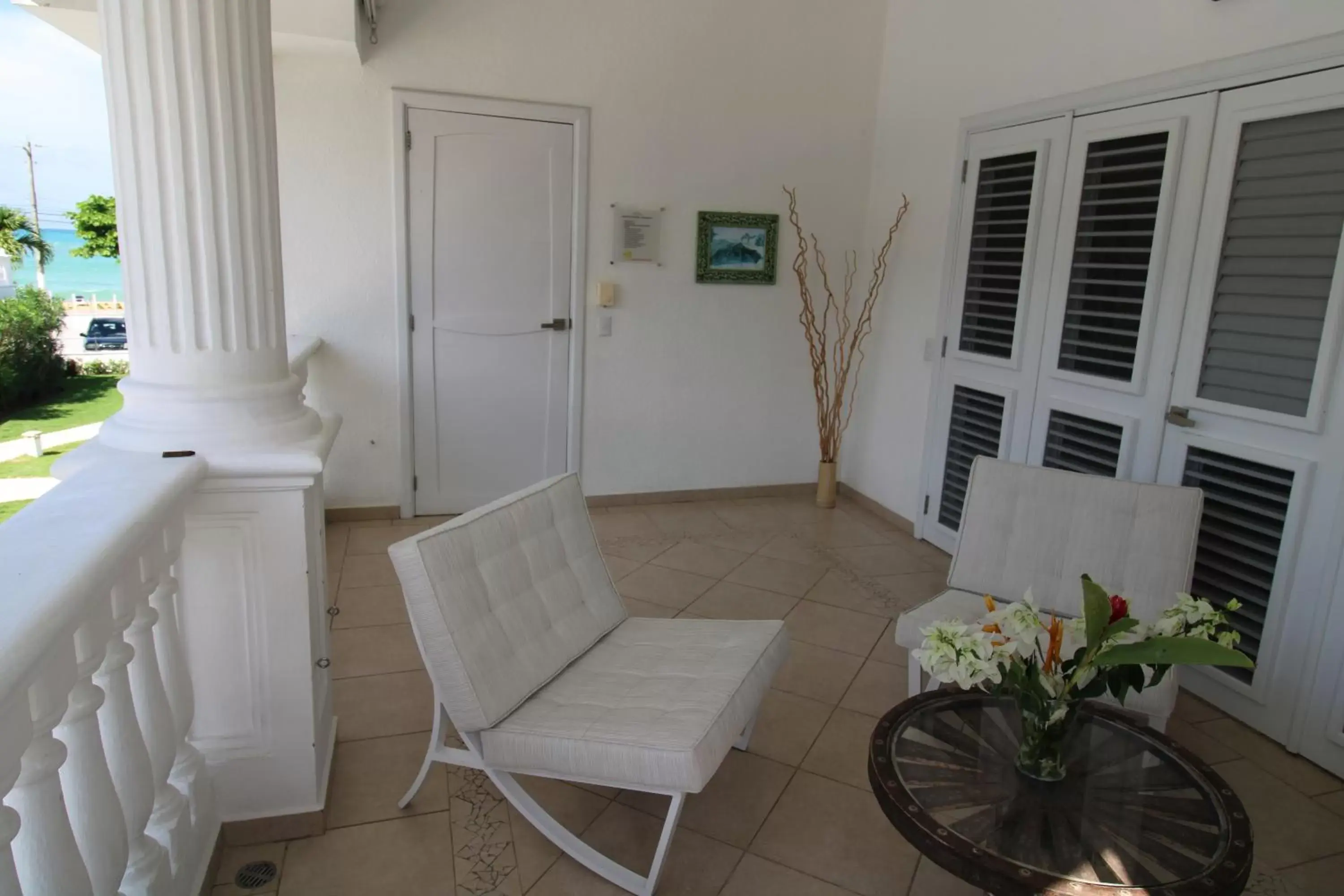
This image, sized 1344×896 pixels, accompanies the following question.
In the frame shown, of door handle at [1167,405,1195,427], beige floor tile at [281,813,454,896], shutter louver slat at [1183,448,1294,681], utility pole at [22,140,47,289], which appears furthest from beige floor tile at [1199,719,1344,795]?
utility pole at [22,140,47,289]

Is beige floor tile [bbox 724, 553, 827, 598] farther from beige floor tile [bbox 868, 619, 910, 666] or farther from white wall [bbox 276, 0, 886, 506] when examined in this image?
white wall [bbox 276, 0, 886, 506]

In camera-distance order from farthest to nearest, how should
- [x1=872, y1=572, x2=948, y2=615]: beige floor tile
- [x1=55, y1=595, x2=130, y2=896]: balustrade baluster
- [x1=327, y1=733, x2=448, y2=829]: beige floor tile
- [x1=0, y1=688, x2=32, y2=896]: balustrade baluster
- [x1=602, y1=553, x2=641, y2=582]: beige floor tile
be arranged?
[x1=602, y1=553, x2=641, y2=582]: beige floor tile → [x1=872, y1=572, x2=948, y2=615]: beige floor tile → [x1=327, y1=733, x2=448, y2=829]: beige floor tile → [x1=55, y1=595, x2=130, y2=896]: balustrade baluster → [x1=0, y1=688, x2=32, y2=896]: balustrade baluster

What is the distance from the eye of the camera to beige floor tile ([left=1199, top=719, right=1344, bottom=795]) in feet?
8.32

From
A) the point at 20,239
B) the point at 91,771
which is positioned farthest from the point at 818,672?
the point at 20,239

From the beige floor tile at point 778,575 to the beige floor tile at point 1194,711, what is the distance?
4.85ft

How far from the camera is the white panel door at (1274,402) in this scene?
2561 millimetres

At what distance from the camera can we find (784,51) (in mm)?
4656

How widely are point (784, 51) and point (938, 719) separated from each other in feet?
12.9

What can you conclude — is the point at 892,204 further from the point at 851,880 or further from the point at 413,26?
the point at 851,880

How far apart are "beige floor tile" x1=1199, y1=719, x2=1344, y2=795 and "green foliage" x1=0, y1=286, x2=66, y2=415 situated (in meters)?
3.87

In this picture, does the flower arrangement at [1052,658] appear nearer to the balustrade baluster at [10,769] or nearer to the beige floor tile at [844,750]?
the beige floor tile at [844,750]

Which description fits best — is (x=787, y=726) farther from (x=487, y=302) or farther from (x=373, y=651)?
(x=487, y=302)

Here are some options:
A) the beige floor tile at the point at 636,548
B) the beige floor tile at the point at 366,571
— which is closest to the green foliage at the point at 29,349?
the beige floor tile at the point at 366,571

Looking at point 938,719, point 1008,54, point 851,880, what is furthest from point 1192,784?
point 1008,54
